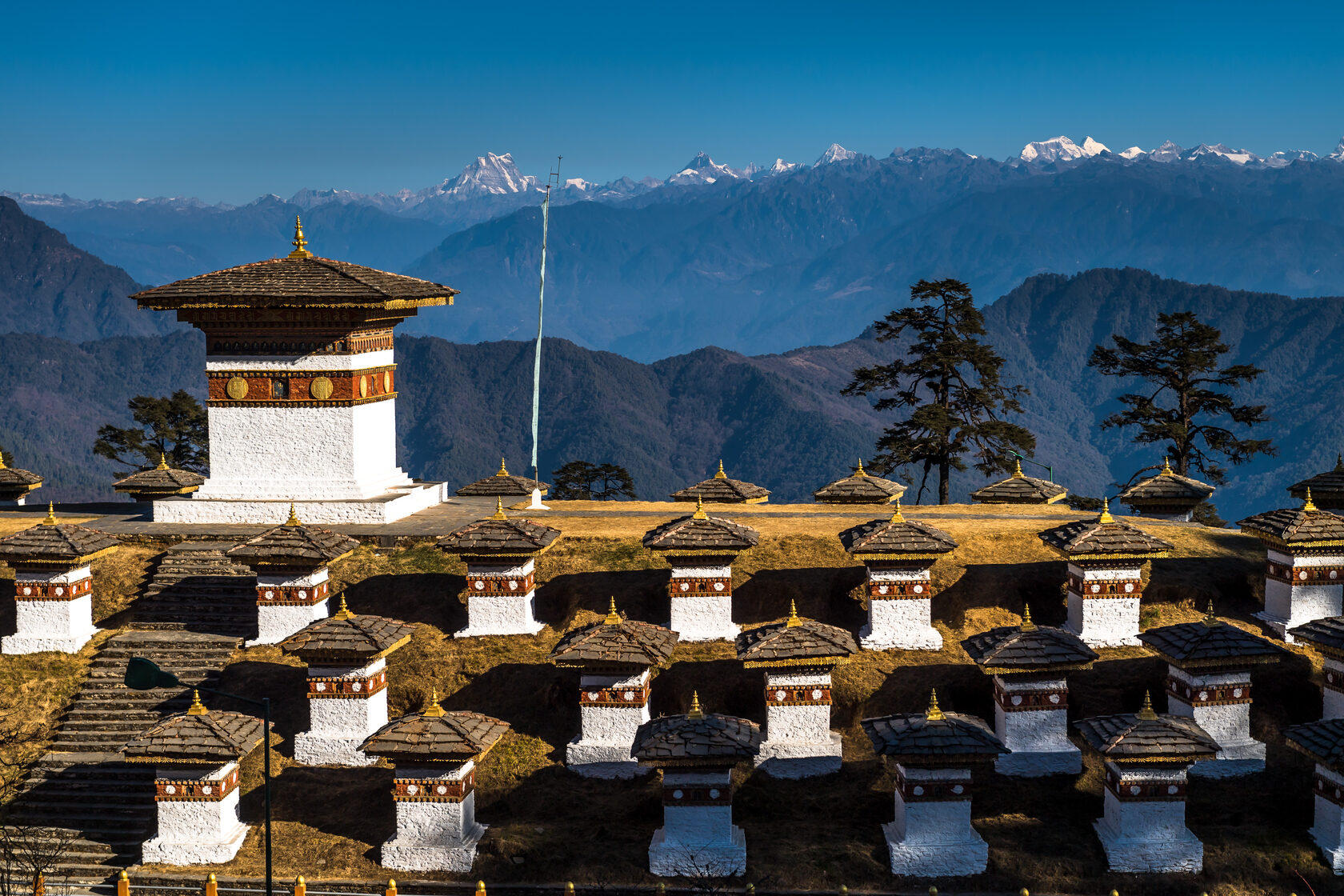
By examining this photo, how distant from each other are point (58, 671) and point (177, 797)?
6738 mm

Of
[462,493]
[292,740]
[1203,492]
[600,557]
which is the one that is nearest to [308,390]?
[462,493]

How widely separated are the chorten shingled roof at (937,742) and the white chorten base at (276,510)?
15.6 metres

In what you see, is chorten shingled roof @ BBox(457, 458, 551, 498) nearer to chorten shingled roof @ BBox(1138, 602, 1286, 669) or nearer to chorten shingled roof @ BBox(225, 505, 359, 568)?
chorten shingled roof @ BBox(225, 505, 359, 568)

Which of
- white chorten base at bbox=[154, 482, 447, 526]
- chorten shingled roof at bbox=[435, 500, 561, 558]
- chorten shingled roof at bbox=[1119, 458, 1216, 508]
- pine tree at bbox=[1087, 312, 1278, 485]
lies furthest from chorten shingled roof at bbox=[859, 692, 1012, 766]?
pine tree at bbox=[1087, 312, 1278, 485]

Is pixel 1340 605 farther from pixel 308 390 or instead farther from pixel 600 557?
pixel 308 390

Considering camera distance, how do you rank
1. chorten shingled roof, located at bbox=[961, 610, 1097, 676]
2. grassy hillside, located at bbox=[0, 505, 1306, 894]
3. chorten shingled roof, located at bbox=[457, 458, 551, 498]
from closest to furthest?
grassy hillside, located at bbox=[0, 505, 1306, 894]
chorten shingled roof, located at bbox=[961, 610, 1097, 676]
chorten shingled roof, located at bbox=[457, 458, 551, 498]

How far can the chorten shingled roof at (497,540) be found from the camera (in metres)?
25.5

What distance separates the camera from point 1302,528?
2464 centimetres

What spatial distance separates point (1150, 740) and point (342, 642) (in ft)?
45.0

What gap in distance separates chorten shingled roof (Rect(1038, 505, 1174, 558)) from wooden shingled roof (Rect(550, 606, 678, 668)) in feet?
26.6

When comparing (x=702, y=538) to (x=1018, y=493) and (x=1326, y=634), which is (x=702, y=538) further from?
(x=1018, y=493)

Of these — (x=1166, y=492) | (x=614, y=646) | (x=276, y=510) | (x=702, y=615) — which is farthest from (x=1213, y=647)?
(x=276, y=510)

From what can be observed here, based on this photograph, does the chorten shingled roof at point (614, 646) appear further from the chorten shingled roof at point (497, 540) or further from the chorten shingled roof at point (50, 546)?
the chorten shingled roof at point (50, 546)

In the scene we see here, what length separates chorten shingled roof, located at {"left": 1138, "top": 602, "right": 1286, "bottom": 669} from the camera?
21703 mm
